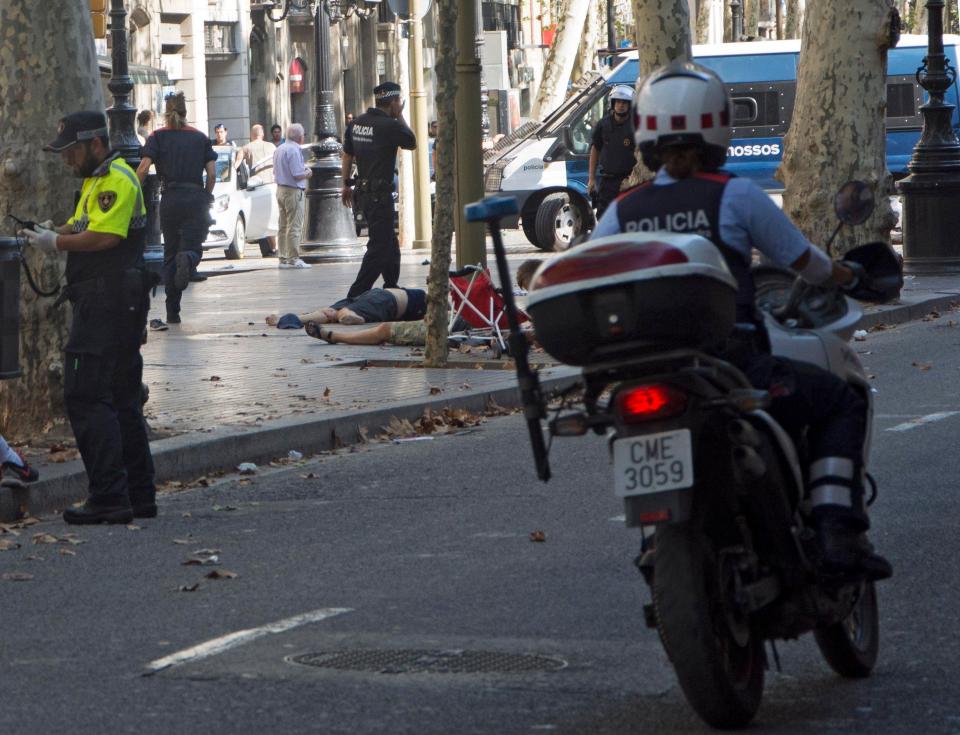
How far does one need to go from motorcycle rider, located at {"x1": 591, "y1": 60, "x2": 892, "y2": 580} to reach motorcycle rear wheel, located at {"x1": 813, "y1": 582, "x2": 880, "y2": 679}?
0.27 m

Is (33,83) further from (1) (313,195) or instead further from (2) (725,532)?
(1) (313,195)

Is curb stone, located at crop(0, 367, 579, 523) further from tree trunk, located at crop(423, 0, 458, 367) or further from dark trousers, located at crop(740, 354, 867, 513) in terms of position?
dark trousers, located at crop(740, 354, 867, 513)

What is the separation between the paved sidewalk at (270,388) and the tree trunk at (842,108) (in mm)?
1315

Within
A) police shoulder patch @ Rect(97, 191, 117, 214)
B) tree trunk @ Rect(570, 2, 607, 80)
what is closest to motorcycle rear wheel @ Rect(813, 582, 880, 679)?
police shoulder patch @ Rect(97, 191, 117, 214)

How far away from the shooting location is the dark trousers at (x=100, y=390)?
28.6 feet

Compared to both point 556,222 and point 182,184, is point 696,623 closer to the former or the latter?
point 182,184

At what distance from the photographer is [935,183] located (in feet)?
71.2


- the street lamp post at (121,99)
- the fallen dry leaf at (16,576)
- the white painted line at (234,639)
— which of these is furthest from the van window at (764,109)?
the white painted line at (234,639)

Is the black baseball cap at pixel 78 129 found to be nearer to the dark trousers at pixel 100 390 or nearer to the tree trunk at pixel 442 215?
the dark trousers at pixel 100 390

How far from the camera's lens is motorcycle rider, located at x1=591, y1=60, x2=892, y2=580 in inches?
203

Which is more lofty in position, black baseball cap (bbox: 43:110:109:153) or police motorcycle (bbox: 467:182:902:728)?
black baseball cap (bbox: 43:110:109:153)

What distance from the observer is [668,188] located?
17.0 feet

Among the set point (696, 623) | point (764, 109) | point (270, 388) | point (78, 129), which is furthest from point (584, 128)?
point (696, 623)

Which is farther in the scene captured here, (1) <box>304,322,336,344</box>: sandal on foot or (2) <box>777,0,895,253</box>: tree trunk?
(2) <box>777,0,895,253</box>: tree trunk
